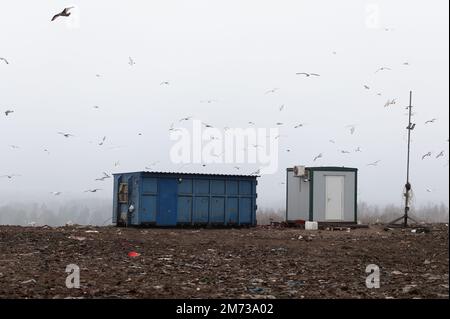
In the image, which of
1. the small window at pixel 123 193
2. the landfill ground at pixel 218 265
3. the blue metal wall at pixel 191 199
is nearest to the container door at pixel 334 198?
the blue metal wall at pixel 191 199

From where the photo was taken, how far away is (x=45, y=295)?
718 cm

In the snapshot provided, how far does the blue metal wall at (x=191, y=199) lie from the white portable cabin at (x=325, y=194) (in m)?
1.62

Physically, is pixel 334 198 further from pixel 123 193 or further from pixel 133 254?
pixel 133 254

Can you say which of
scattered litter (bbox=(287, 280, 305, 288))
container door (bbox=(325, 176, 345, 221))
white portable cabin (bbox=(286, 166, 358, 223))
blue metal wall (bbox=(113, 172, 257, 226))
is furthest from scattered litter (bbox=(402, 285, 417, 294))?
container door (bbox=(325, 176, 345, 221))

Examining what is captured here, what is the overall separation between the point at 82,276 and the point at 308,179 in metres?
12.3

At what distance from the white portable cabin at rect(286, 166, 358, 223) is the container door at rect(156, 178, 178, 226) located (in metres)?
4.38

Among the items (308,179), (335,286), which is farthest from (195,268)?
(308,179)

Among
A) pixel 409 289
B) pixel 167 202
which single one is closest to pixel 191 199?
pixel 167 202

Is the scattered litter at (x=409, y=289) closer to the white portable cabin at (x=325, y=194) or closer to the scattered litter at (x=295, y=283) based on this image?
the scattered litter at (x=295, y=283)

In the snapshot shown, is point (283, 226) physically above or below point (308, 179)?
below

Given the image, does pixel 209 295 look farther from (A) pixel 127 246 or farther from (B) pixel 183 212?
(B) pixel 183 212

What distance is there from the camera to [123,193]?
19.2m

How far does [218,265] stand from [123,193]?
9834mm
